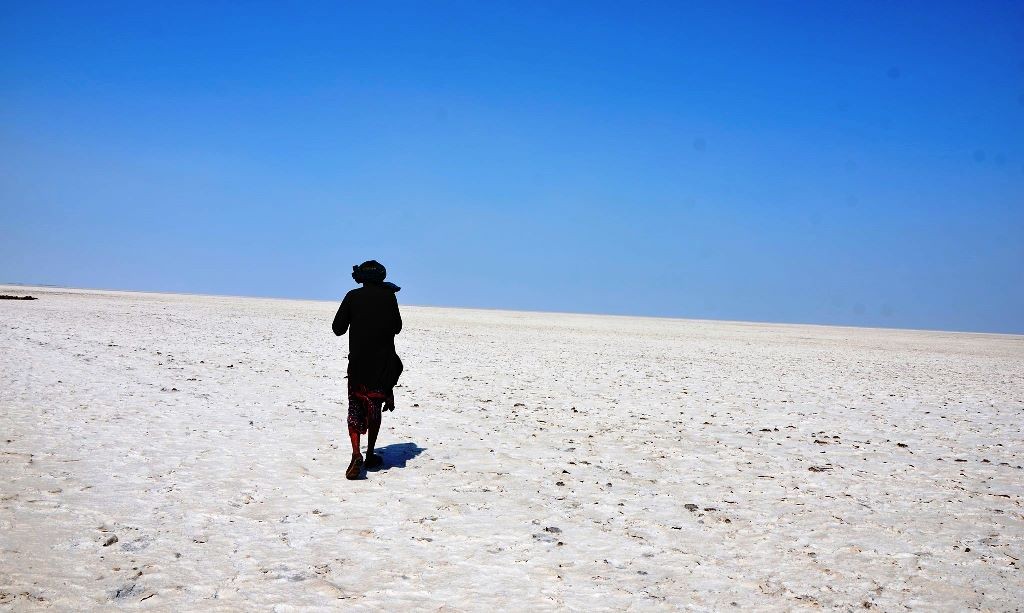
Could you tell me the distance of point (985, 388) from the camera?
1694 cm

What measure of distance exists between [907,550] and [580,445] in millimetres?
4112

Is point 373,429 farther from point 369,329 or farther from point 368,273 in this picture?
point 368,273

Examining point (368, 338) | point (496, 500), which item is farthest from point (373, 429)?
point (496, 500)

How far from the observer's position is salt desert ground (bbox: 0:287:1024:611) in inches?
172

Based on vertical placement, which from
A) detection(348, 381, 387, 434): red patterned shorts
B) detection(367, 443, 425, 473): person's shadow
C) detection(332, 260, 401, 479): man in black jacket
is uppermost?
detection(332, 260, 401, 479): man in black jacket

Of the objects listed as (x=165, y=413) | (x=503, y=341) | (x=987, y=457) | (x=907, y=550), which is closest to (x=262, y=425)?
(x=165, y=413)

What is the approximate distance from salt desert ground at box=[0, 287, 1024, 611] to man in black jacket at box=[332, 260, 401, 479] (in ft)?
2.33

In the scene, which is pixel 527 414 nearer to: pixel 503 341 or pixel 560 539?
pixel 560 539

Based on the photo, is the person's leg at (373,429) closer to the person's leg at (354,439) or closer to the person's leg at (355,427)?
the person's leg at (355,427)

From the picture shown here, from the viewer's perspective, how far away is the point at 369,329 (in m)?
7.09

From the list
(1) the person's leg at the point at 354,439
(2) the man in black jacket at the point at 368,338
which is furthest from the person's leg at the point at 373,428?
(1) the person's leg at the point at 354,439

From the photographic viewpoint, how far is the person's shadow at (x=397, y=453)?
24.7 ft

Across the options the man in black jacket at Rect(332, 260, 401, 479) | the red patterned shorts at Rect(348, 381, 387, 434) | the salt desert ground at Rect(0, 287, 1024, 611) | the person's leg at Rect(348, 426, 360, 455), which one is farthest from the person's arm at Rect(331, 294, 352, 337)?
the salt desert ground at Rect(0, 287, 1024, 611)

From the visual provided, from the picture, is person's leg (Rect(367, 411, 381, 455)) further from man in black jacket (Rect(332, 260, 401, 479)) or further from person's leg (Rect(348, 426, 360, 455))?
person's leg (Rect(348, 426, 360, 455))
